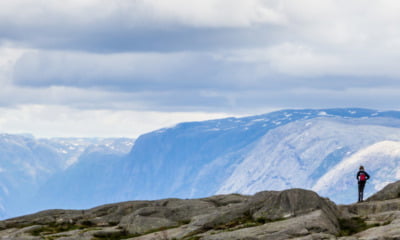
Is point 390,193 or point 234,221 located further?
point 390,193

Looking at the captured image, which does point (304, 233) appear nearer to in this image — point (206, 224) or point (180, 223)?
point (206, 224)

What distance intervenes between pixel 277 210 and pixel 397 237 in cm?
1610

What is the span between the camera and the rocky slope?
6209 cm

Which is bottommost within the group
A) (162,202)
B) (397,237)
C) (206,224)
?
(397,237)

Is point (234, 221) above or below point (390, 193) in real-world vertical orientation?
below

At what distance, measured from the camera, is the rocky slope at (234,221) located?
204ft

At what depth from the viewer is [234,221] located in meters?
70.8

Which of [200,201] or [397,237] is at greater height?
[200,201]

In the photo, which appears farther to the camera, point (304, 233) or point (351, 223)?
point (351, 223)

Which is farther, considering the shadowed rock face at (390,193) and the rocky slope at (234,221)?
the shadowed rock face at (390,193)

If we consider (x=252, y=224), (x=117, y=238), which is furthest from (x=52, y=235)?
(x=252, y=224)

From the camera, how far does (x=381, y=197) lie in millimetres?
81750

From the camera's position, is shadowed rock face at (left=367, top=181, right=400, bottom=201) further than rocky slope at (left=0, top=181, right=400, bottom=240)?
Yes

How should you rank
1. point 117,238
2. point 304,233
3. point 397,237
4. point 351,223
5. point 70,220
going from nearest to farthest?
point 397,237
point 304,233
point 351,223
point 117,238
point 70,220
